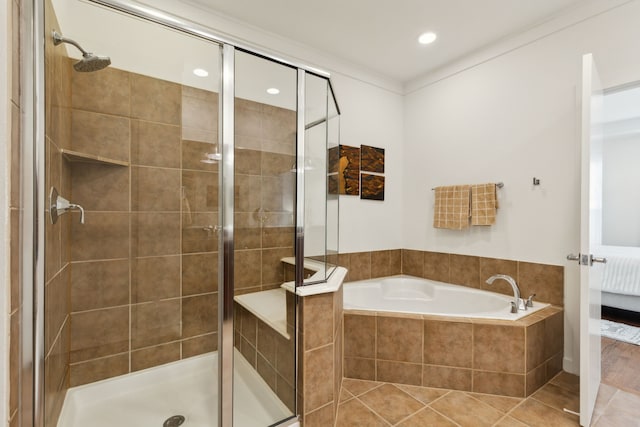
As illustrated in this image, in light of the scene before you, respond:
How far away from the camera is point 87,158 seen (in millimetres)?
1490

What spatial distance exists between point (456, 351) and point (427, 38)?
252 cm

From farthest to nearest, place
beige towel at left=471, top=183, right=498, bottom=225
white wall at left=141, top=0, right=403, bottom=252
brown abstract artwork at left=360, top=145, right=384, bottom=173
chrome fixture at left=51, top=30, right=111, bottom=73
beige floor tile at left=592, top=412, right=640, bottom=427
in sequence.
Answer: brown abstract artwork at left=360, top=145, right=384, bottom=173
white wall at left=141, top=0, right=403, bottom=252
beige towel at left=471, top=183, right=498, bottom=225
beige floor tile at left=592, top=412, right=640, bottom=427
chrome fixture at left=51, top=30, right=111, bottom=73

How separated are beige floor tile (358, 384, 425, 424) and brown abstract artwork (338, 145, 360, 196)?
1.73 meters

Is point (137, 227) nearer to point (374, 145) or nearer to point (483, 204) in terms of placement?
point (374, 145)

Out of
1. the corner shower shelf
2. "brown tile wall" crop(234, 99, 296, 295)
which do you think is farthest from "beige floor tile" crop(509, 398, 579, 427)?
the corner shower shelf

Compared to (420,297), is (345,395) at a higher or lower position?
lower

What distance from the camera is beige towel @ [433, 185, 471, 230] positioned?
2759mm

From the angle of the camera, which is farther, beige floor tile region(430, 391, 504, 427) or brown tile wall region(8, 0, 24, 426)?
beige floor tile region(430, 391, 504, 427)

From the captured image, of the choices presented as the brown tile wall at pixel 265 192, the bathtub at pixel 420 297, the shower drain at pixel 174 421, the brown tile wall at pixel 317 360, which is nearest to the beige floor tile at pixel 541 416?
the bathtub at pixel 420 297

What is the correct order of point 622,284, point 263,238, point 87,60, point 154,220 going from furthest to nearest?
1. point 622,284
2. point 154,220
3. point 263,238
4. point 87,60

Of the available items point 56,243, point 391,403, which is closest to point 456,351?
point 391,403

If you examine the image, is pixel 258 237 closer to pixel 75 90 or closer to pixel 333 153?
pixel 333 153

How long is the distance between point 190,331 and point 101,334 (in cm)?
45

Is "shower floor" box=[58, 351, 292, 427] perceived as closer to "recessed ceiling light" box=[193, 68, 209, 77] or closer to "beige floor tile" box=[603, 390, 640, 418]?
"recessed ceiling light" box=[193, 68, 209, 77]
